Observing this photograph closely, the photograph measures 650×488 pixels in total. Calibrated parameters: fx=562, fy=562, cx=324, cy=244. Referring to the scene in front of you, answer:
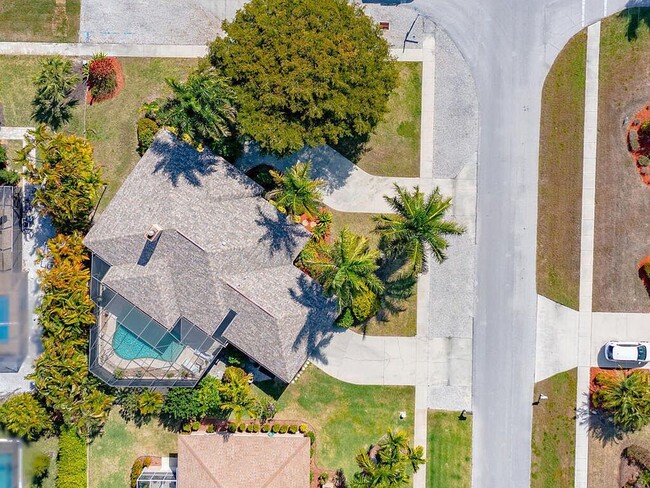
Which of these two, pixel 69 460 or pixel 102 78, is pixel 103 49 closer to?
pixel 102 78

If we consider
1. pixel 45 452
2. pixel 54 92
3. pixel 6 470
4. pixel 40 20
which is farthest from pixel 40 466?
pixel 40 20

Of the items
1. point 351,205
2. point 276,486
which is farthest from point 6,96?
point 276,486

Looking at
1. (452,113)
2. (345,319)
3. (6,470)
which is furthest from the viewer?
(452,113)

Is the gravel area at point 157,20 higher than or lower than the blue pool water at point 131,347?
higher

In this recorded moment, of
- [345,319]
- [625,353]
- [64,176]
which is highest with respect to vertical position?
[64,176]

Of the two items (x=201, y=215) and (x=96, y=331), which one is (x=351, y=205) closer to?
(x=201, y=215)

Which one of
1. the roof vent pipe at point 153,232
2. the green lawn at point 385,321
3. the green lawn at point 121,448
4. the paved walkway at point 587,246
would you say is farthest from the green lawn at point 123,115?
the paved walkway at point 587,246

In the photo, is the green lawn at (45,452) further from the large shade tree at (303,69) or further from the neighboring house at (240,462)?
the large shade tree at (303,69)
